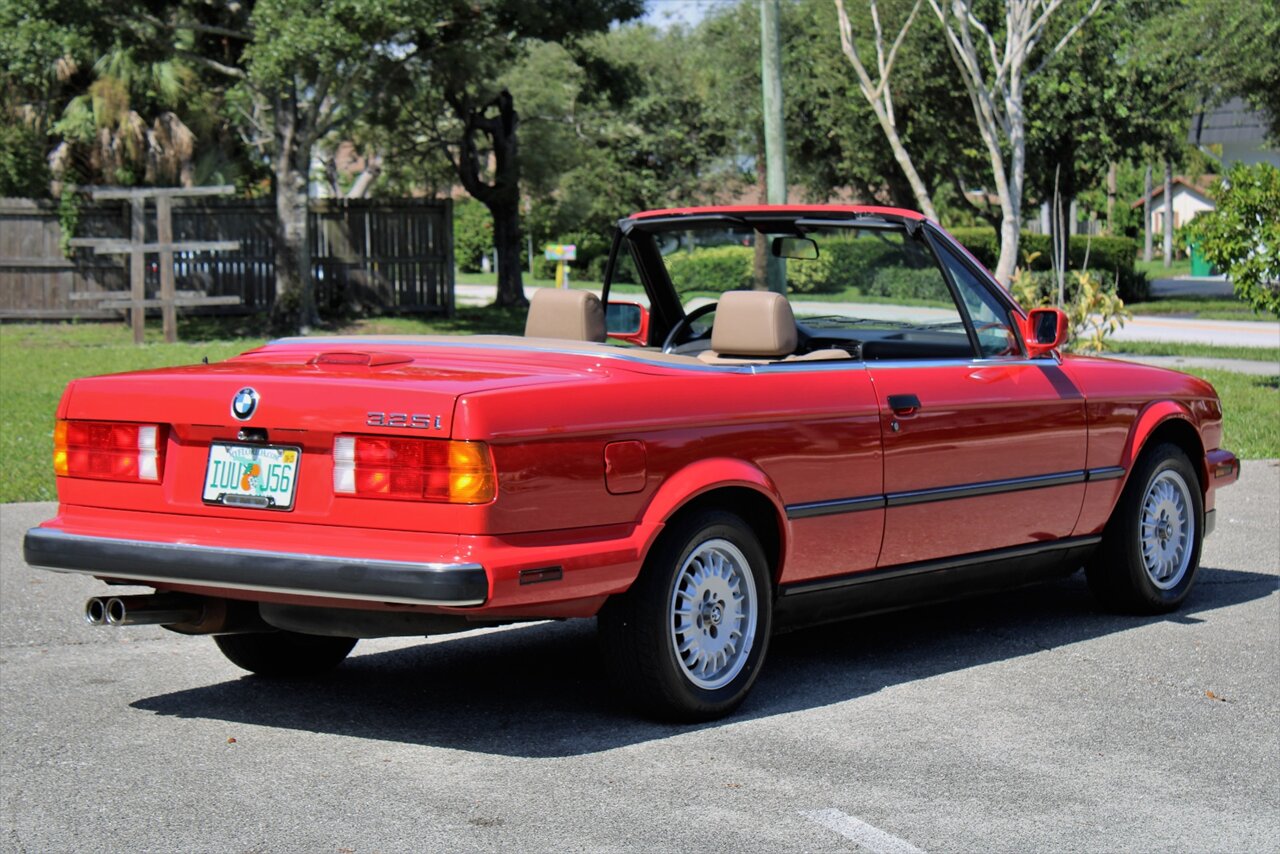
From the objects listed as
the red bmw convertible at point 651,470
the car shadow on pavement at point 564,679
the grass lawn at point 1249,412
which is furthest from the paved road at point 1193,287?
the red bmw convertible at point 651,470

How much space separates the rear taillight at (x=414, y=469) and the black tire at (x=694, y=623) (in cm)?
73

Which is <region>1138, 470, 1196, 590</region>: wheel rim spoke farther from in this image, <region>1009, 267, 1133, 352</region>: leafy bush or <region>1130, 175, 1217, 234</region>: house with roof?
<region>1130, 175, 1217, 234</region>: house with roof

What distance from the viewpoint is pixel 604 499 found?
16.6 feet

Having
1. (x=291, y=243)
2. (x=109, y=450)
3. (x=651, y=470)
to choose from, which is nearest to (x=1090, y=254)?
(x=291, y=243)

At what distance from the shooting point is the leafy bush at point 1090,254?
3847 centimetres

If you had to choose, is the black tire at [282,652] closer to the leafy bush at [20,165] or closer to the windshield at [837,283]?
→ the windshield at [837,283]

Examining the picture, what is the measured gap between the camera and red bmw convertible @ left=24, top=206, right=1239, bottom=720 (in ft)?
16.0

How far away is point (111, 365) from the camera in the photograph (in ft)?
64.0

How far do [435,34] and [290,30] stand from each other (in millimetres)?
2489

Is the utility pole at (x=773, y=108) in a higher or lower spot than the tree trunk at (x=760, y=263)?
higher

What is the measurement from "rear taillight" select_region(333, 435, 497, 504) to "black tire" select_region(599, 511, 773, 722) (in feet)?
2.40

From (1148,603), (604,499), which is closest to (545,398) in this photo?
(604,499)

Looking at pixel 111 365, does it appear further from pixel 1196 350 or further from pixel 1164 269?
pixel 1164 269

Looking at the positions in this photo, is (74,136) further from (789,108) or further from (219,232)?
(789,108)
